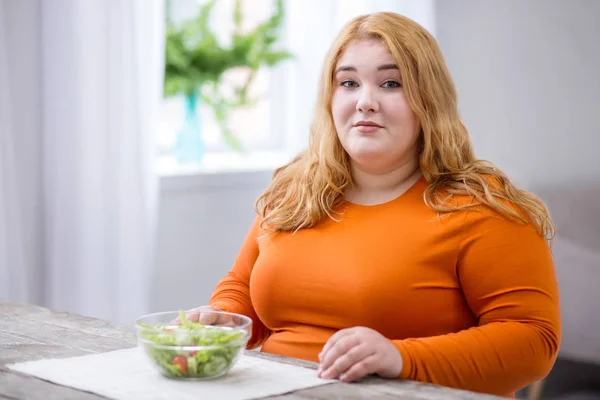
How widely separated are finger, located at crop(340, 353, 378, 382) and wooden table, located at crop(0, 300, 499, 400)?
1cm

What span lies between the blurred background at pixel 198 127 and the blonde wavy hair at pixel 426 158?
103cm

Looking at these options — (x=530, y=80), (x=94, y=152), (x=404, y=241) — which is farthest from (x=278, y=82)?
(x=404, y=241)

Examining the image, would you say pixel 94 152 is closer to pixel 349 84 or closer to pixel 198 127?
pixel 198 127

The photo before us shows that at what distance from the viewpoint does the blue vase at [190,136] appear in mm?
3287

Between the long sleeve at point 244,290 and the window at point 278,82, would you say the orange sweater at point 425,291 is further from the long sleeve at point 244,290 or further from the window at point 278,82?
the window at point 278,82

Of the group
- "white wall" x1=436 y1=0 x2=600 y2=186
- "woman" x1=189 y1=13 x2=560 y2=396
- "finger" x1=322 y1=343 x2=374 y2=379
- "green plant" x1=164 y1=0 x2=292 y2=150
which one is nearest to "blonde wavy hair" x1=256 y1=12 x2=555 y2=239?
"woman" x1=189 y1=13 x2=560 y2=396

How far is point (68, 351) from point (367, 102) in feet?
2.37

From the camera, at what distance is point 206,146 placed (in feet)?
12.0

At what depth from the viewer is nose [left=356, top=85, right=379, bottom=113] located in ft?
5.57

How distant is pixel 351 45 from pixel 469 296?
55 cm

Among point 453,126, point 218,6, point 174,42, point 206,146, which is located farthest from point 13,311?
point 218,6

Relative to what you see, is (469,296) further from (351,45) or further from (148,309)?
(148,309)

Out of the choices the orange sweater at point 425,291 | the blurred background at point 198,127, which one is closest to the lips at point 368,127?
the orange sweater at point 425,291

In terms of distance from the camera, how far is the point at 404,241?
64.0 inches
